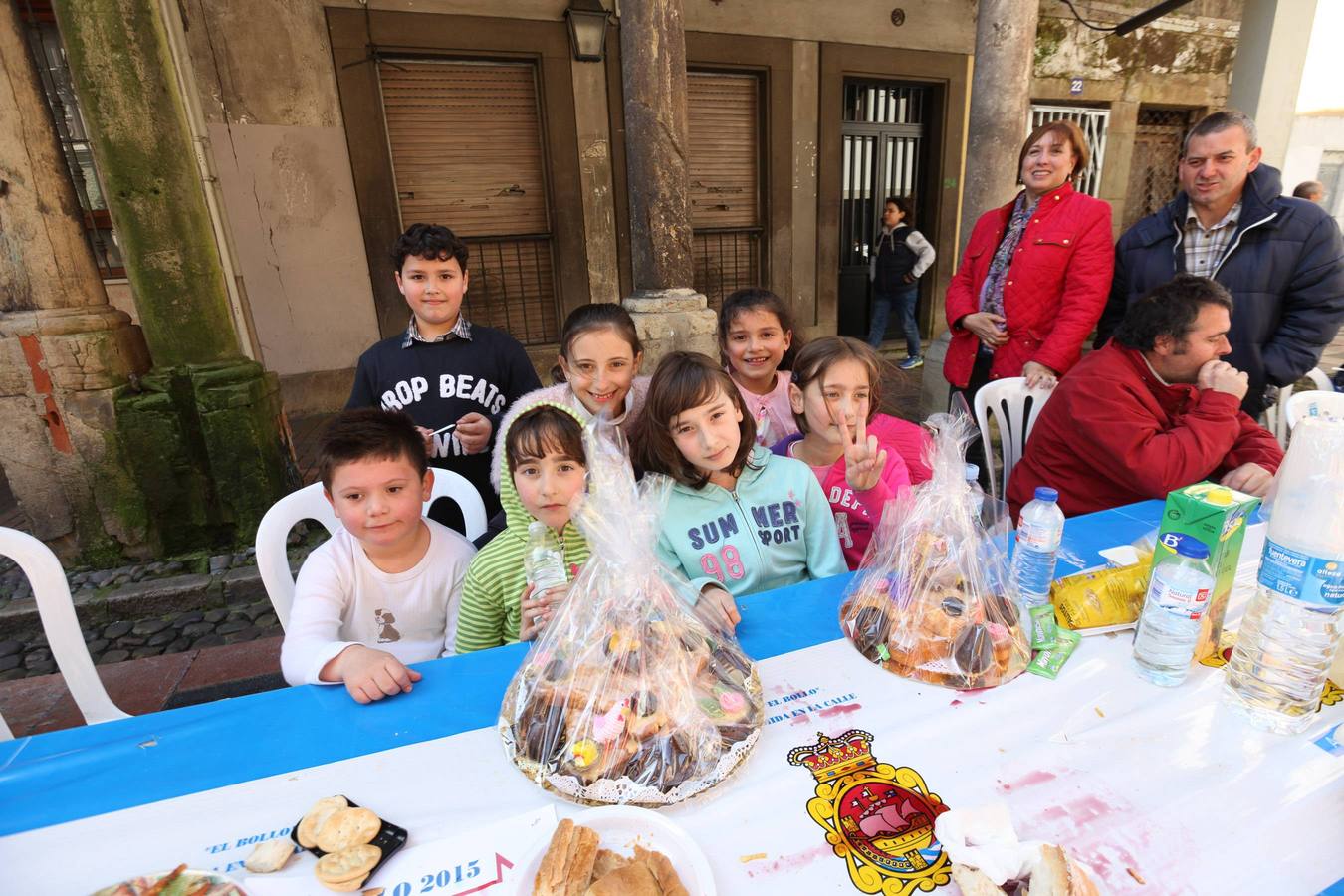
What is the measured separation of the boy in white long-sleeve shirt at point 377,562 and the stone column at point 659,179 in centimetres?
271

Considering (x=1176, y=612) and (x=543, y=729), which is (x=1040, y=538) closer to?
(x=1176, y=612)

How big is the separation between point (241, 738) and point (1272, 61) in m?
9.42

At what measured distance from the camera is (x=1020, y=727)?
1172mm

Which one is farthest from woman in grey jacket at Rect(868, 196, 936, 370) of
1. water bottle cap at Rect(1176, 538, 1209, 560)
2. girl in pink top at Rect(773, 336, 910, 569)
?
water bottle cap at Rect(1176, 538, 1209, 560)

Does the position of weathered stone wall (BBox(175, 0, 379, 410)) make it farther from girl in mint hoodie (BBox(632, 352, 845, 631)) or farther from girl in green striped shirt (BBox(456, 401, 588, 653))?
girl in mint hoodie (BBox(632, 352, 845, 631))

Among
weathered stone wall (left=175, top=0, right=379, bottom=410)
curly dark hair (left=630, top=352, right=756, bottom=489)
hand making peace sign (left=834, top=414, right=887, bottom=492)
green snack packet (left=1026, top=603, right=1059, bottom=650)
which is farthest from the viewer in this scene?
weathered stone wall (left=175, top=0, right=379, bottom=410)

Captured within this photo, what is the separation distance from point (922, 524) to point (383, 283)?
6172 mm

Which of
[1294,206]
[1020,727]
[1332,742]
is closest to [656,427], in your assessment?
[1020,727]

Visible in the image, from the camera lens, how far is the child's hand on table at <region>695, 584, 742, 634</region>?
4.34 ft

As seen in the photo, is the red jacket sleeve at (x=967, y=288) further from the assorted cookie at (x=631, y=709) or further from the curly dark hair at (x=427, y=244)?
the assorted cookie at (x=631, y=709)

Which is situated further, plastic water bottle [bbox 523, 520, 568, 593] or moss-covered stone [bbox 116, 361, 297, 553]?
moss-covered stone [bbox 116, 361, 297, 553]

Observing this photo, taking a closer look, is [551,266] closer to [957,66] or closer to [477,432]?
[477,432]

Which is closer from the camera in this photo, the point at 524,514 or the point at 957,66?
the point at 524,514

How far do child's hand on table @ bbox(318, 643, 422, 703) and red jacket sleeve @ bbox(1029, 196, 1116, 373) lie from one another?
10.1 feet
